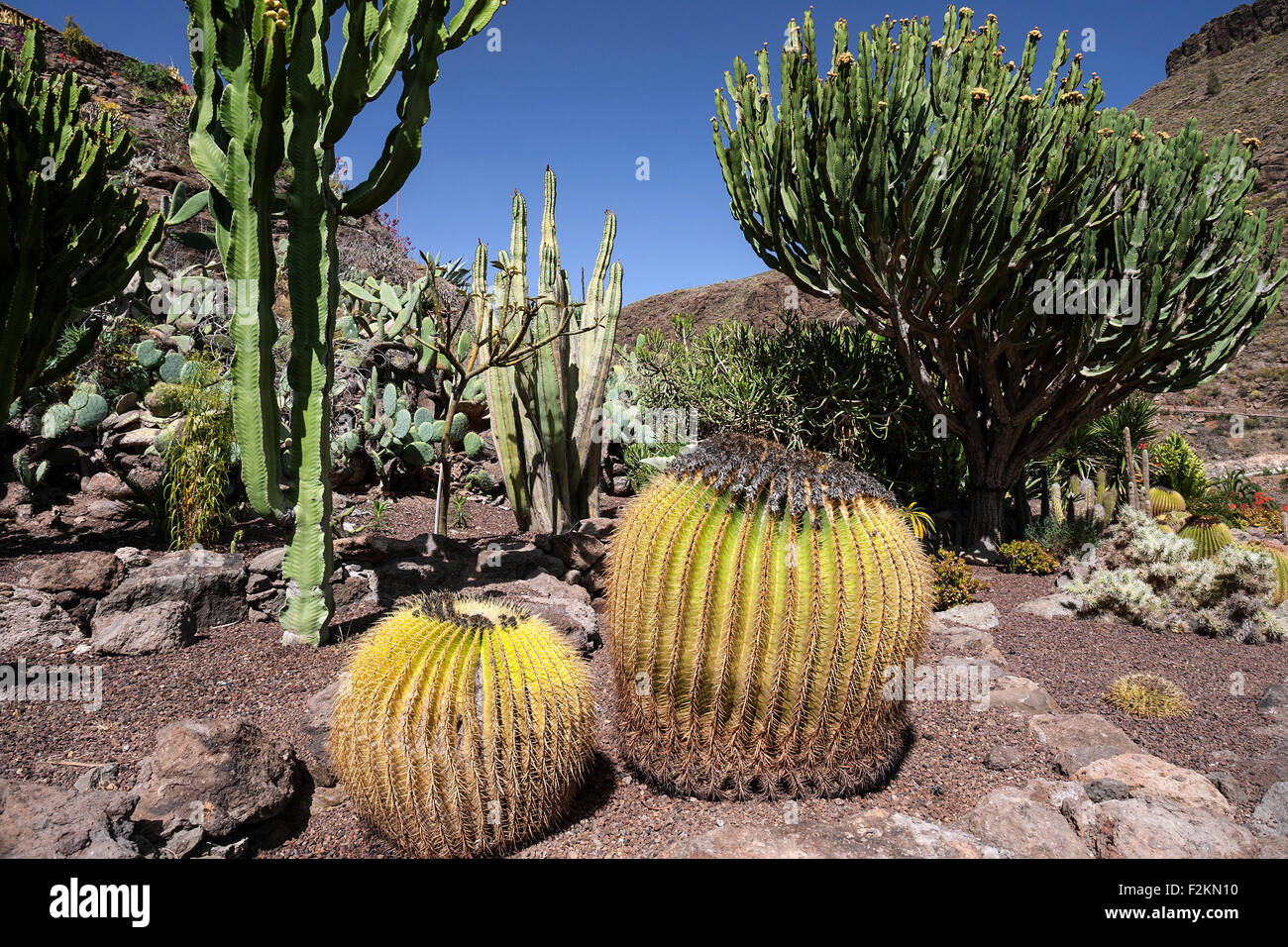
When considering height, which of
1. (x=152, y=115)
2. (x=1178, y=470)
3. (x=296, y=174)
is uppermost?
(x=152, y=115)

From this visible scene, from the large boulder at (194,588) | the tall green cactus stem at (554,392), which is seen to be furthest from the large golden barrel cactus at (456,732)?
the tall green cactus stem at (554,392)

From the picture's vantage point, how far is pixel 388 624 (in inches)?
104

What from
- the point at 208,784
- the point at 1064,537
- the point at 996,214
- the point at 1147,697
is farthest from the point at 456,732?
the point at 1064,537

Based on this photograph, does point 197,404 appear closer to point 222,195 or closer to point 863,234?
point 222,195

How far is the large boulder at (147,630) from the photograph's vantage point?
3.68 meters

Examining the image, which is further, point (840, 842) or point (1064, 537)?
point (1064, 537)

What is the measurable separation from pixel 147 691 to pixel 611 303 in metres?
4.88

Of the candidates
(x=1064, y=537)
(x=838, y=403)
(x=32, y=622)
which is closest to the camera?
(x=32, y=622)

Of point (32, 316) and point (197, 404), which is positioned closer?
point (32, 316)

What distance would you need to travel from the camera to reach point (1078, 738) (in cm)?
359

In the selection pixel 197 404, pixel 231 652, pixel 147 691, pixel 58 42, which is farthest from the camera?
pixel 58 42

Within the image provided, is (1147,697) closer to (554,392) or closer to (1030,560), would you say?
(1030,560)

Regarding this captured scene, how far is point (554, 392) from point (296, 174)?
296cm
